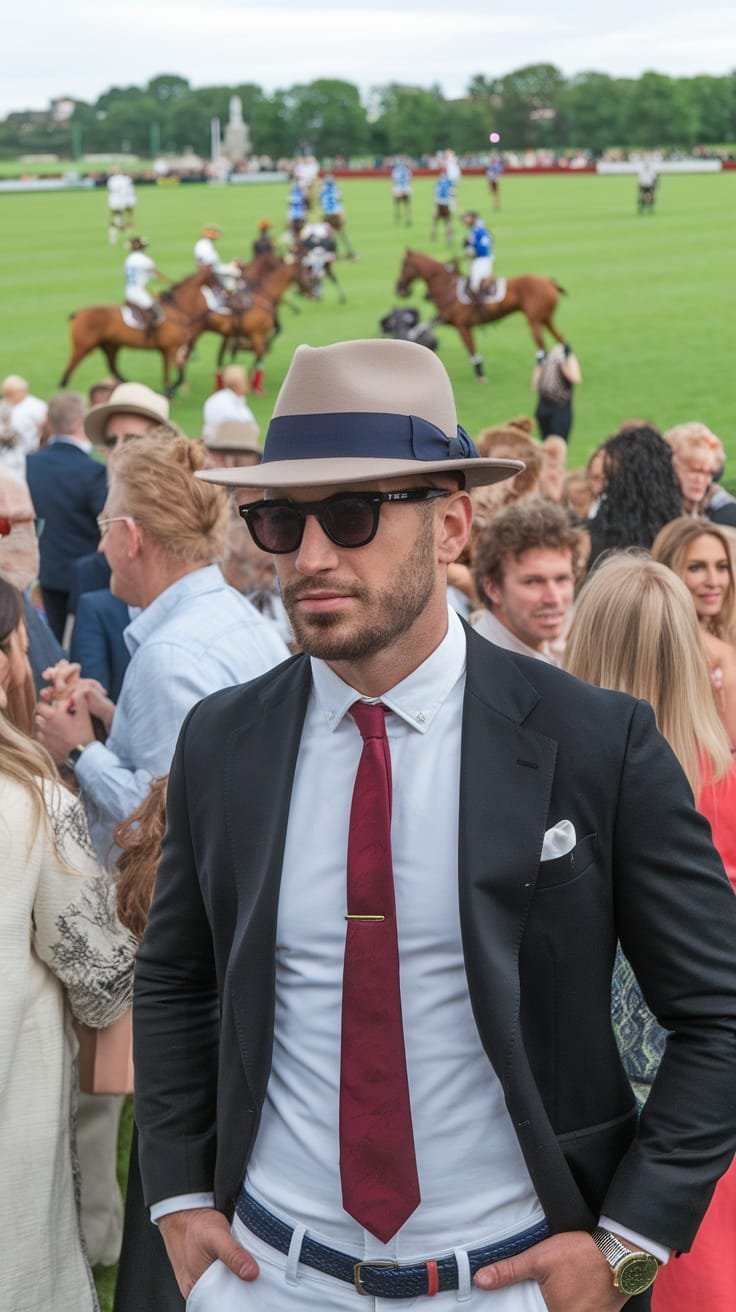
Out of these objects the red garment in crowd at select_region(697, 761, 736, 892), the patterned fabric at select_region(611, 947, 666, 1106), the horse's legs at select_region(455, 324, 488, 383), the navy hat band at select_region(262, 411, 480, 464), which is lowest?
the horse's legs at select_region(455, 324, 488, 383)

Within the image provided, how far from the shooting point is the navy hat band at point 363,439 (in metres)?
1.93

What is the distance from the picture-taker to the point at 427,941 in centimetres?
188

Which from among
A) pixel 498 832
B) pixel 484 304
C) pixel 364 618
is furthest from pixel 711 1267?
pixel 484 304

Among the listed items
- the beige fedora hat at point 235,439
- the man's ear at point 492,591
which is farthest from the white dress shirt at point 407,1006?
the beige fedora hat at point 235,439

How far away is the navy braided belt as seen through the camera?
183 centimetres

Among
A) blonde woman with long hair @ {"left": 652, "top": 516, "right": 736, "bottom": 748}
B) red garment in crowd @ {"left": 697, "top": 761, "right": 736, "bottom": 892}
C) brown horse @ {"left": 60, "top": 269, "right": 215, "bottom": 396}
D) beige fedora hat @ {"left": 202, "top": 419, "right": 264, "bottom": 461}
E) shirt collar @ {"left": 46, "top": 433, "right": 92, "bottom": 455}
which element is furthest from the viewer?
brown horse @ {"left": 60, "top": 269, "right": 215, "bottom": 396}

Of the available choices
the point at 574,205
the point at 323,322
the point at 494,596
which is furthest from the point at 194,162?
the point at 494,596

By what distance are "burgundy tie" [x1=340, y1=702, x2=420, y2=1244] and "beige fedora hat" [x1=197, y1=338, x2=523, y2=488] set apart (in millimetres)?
469

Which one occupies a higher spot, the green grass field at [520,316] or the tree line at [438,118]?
the tree line at [438,118]

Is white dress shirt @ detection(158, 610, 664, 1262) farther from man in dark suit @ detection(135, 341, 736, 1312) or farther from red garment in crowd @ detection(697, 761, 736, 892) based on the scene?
red garment in crowd @ detection(697, 761, 736, 892)

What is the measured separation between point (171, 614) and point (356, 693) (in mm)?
1965

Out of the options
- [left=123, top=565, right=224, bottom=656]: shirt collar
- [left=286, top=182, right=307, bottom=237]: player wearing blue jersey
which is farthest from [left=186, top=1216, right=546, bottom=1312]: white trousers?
[left=286, top=182, right=307, bottom=237]: player wearing blue jersey

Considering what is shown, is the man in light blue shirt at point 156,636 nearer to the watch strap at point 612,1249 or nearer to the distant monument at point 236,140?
the watch strap at point 612,1249

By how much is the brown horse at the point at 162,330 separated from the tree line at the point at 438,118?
93.9 m
